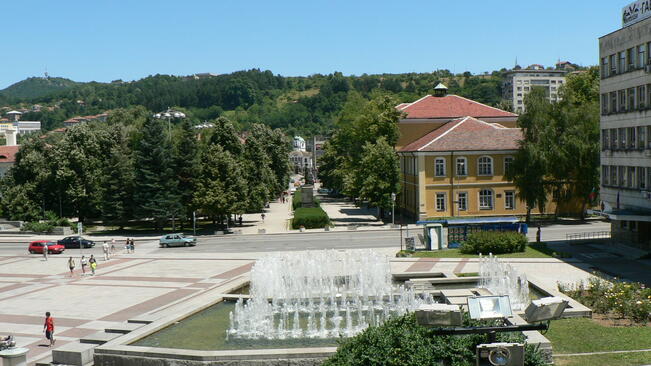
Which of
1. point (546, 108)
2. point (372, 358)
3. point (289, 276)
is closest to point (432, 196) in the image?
point (546, 108)

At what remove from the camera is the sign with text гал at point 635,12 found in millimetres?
38469

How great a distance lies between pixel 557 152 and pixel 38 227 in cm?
4933

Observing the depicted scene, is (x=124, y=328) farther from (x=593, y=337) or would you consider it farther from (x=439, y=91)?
(x=439, y=91)

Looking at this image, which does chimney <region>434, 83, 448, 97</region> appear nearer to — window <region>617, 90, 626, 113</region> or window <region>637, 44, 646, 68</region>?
window <region>617, 90, 626, 113</region>

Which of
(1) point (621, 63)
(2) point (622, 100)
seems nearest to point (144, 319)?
(2) point (622, 100)

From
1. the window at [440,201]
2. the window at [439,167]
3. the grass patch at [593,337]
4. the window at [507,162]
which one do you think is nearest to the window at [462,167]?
the window at [439,167]

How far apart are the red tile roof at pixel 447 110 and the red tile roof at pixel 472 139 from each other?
7.33 metres

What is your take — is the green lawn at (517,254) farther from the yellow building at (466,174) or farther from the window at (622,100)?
the yellow building at (466,174)

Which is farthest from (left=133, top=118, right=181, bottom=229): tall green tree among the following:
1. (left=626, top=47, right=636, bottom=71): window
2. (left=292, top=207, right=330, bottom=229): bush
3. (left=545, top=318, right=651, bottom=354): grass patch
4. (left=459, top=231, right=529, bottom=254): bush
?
(left=545, top=318, right=651, bottom=354): grass patch

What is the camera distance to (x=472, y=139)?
202 ft

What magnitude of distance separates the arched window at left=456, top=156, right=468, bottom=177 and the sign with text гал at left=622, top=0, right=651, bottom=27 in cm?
2172

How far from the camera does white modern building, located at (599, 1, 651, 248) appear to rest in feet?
128

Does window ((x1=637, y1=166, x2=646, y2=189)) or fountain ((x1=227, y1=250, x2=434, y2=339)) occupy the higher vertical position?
window ((x1=637, y1=166, x2=646, y2=189))

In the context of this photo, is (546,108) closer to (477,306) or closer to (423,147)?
(423,147)
